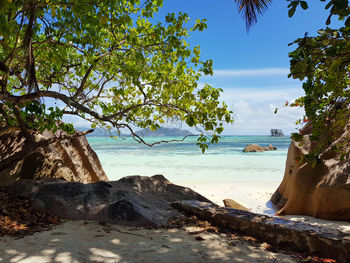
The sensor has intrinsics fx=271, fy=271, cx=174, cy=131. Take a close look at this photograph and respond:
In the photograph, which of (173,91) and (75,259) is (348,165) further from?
(75,259)

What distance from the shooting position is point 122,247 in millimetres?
3502

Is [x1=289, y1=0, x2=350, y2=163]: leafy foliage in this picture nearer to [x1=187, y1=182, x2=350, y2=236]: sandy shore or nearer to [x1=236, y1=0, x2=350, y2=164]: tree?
[x1=236, y1=0, x2=350, y2=164]: tree

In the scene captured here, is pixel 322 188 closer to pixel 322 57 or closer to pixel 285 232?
pixel 285 232

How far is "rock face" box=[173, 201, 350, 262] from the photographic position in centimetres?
364

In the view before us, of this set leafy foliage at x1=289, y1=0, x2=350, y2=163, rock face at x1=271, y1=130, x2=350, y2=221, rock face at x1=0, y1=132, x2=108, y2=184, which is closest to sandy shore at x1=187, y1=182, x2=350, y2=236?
rock face at x1=271, y1=130, x2=350, y2=221

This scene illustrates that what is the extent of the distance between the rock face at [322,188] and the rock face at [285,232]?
278 centimetres

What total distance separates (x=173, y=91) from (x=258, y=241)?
12.6 ft

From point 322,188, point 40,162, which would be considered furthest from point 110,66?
point 322,188

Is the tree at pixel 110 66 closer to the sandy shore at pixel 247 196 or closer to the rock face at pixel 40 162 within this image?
the rock face at pixel 40 162

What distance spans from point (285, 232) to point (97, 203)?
316cm

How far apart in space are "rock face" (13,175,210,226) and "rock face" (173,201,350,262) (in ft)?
3.07

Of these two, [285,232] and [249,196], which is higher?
[285,232]

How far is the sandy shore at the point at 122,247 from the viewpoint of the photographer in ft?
10.1

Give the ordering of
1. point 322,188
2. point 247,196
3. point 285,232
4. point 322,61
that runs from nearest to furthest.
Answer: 1. point 322,61
2. point 285,232
3. point 322,188
4. point 247,196
